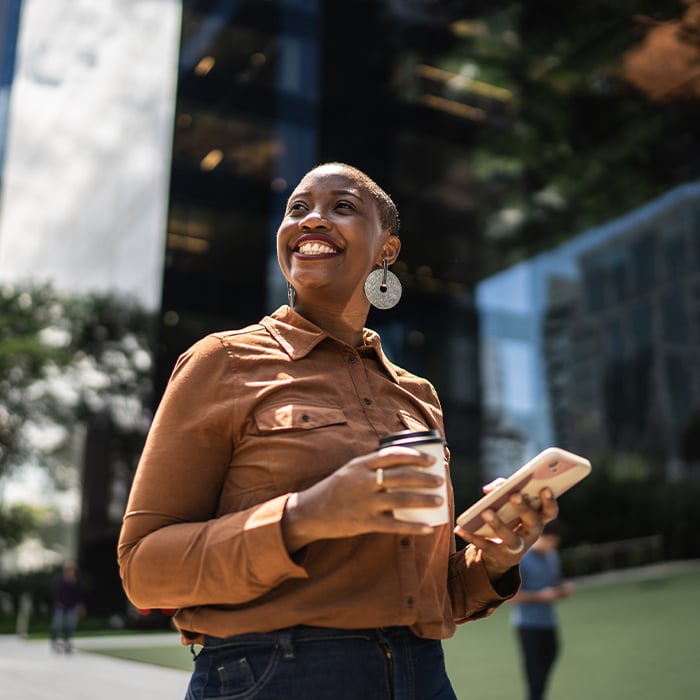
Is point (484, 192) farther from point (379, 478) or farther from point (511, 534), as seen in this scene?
point (379, 478)

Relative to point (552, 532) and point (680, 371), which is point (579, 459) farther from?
point (680, 371)

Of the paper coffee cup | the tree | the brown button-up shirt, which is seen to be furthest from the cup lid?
the tree

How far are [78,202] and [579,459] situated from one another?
9869mm

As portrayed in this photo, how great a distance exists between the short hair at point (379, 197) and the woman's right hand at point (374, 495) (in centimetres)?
63

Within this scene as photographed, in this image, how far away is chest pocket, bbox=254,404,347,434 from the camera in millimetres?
1256

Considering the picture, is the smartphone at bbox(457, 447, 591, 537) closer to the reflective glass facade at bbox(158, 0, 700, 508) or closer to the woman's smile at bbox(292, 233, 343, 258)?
the woman's smile at bbox(292, 233, 343, 258)

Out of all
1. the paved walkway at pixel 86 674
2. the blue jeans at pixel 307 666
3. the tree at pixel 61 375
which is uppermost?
the tree at pixel 61 375

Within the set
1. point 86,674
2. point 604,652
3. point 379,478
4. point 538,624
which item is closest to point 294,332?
point 379,478

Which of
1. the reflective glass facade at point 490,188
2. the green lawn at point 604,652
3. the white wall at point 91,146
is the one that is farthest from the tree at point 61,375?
the green lawn at point 604,652

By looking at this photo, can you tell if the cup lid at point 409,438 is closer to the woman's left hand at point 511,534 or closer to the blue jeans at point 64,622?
the woman's left hand at point 511,534

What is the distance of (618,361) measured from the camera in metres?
14.4

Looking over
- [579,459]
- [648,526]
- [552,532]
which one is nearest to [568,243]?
[648,526]

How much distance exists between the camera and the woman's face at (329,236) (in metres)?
1.47

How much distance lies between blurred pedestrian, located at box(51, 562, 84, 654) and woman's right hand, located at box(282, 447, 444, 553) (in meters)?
11.0
